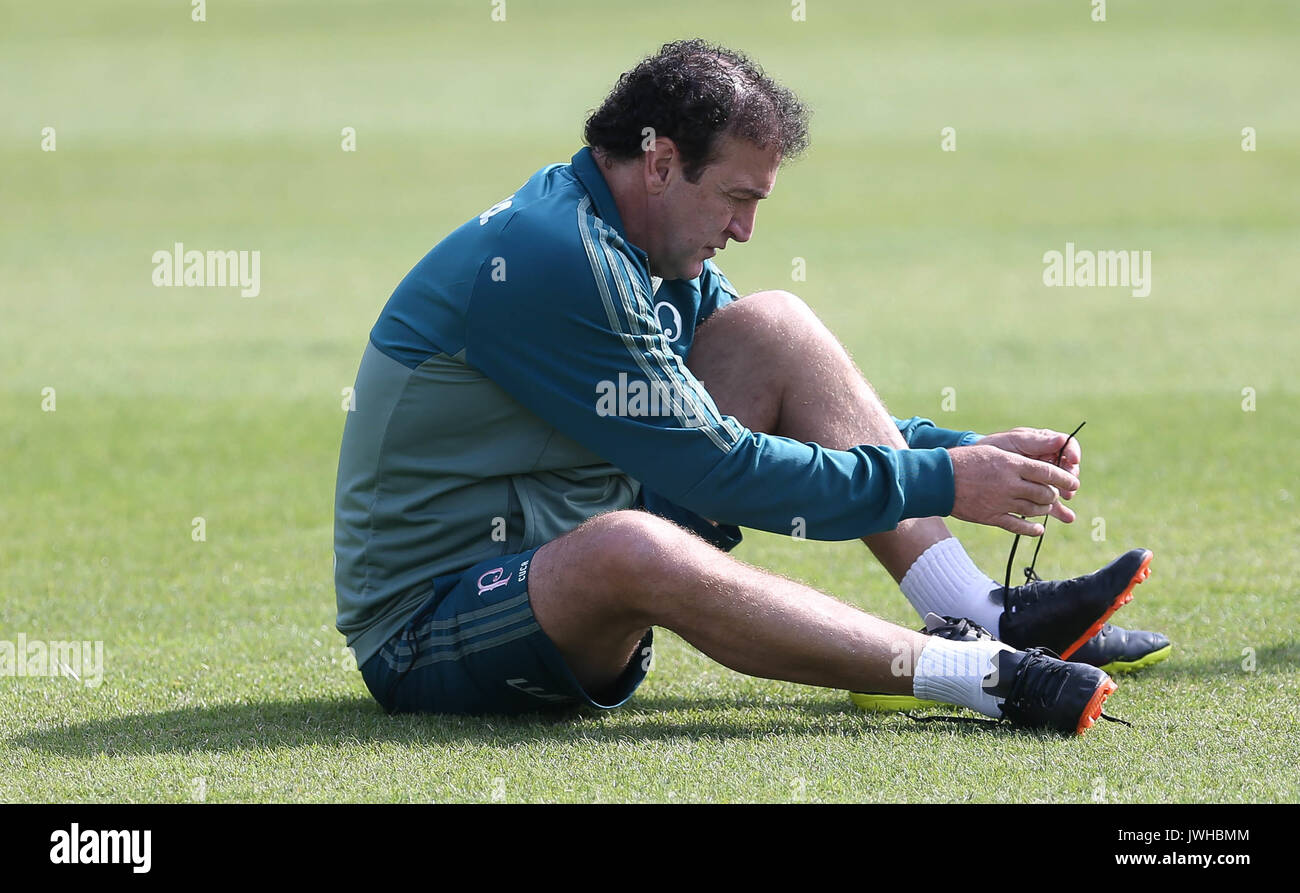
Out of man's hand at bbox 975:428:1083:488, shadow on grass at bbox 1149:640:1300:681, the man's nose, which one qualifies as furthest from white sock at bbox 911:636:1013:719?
the man's nose

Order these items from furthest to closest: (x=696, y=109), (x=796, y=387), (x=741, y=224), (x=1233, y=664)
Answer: (x=1233, y=664)
(x=796, y=387)
(x=741, y=224)
(x=696, y=109)

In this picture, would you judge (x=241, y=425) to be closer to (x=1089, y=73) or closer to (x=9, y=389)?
(x=9, y=389)

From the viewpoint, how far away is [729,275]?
16359 millimetres

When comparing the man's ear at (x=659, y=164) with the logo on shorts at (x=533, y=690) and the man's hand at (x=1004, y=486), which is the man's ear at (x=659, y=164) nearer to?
the man's hand at (x=1004, y=486)

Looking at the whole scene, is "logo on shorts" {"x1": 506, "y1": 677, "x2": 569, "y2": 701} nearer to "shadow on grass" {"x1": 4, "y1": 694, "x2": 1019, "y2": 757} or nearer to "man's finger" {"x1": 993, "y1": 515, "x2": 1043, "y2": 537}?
"shadow on grass" {"x1": 4, "y1": 694, "x2": 1019, "y2": 757}

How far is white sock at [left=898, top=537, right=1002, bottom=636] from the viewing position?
4641 mm

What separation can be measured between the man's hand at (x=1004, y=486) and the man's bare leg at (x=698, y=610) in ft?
1.19

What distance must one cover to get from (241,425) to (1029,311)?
7179 mm

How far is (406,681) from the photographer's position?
4359 mm

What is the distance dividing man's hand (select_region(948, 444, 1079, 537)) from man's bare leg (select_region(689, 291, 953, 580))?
1.50ft

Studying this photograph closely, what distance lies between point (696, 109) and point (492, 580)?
1296mm

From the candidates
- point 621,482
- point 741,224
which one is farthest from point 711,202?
point 621,482

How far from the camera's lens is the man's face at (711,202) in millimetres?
4277

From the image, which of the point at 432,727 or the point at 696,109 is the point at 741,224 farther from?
the point at 432,727
